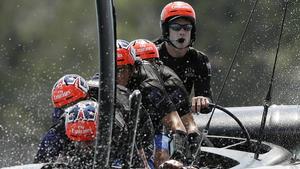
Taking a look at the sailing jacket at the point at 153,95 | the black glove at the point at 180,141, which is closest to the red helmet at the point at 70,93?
the sailing jacket at the point at 153,95

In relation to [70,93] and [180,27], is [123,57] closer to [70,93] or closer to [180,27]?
[70,93]

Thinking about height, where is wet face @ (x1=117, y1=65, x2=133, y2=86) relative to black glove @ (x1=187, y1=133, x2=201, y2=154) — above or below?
above

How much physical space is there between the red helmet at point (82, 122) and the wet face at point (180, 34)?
2.46m

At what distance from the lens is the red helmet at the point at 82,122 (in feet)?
23.8

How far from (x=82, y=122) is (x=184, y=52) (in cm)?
285

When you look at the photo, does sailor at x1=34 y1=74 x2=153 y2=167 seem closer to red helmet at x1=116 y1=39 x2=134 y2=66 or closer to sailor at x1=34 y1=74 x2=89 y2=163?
sailor at x1=34 y1=74 x2=89 y2=163

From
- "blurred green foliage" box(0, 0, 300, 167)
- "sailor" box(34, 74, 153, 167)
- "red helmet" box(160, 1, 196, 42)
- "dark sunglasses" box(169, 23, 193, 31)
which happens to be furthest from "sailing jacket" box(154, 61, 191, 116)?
"blurred green foliage" box(0, 0, 300, 167)

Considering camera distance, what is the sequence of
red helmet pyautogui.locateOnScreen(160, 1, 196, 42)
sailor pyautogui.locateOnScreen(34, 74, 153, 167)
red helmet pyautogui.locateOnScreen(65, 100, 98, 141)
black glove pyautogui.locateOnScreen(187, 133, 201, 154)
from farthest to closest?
red helmet pyautogui.locateOnScreen(160, 1, 196, 42), black glove pyautogui.locateOnScreen(187, 133, 201, 154), sailor pyautogui.locateOnScreen(34, 74, 153, 167), red helmet pyautogui.locateOnScreen(65, 100, 98, 141)

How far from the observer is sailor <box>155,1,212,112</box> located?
32.5 ft

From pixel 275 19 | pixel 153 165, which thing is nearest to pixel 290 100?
pixel 275 19

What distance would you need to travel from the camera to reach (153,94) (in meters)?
8.73

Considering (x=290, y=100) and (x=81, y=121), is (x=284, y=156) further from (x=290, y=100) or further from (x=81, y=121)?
(x=290, y=100)

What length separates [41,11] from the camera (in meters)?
28.0

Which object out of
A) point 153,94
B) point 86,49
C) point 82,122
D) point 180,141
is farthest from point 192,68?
point 86,49
